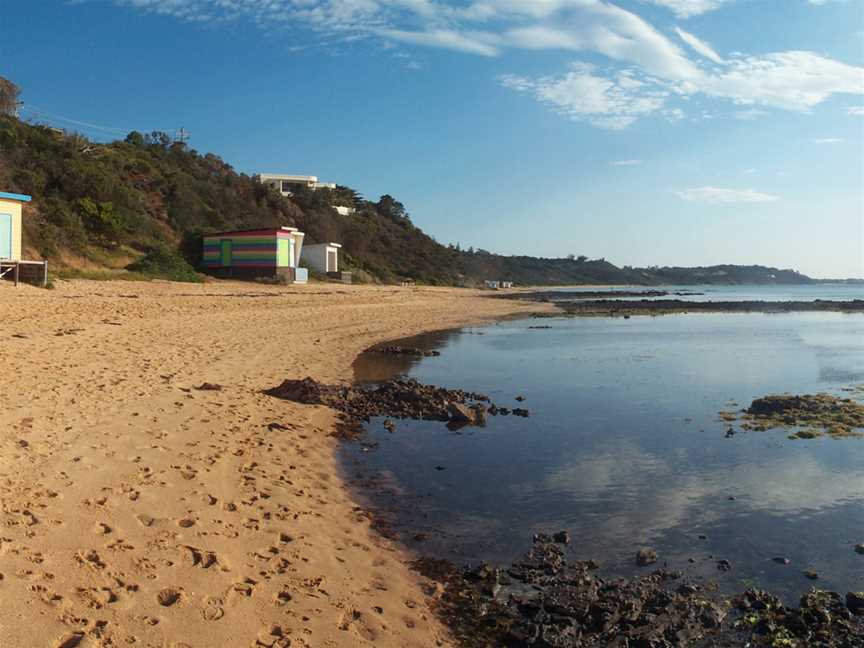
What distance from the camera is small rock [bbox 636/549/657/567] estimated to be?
603 cm

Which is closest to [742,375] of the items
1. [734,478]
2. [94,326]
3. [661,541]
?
[734,478]

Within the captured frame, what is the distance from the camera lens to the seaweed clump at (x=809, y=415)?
11485 millimetres

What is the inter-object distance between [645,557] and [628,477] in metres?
2.62

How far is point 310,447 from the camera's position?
29.8 ft

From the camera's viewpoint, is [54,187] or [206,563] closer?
[206,563]

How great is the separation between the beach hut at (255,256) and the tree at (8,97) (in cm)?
2205

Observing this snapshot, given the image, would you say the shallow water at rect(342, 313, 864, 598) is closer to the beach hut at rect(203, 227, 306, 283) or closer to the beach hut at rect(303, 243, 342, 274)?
the beach hut at rect(203, 227, 306, 283)

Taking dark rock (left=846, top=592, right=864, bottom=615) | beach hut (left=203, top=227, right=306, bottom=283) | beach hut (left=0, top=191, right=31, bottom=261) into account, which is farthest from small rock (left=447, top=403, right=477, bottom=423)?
beach hut (left=203, top=227, right=306, bottom=283)

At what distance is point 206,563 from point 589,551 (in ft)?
11.2

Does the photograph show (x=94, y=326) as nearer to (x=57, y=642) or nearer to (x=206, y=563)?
(x=206, y=563)

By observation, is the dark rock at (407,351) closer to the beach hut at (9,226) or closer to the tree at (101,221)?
the beach hut at (9,226)

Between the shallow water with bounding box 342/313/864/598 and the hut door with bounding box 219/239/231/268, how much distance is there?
→ 2802 cm

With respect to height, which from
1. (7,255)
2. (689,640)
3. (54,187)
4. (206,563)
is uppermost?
(54,187)

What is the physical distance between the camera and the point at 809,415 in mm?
12438
